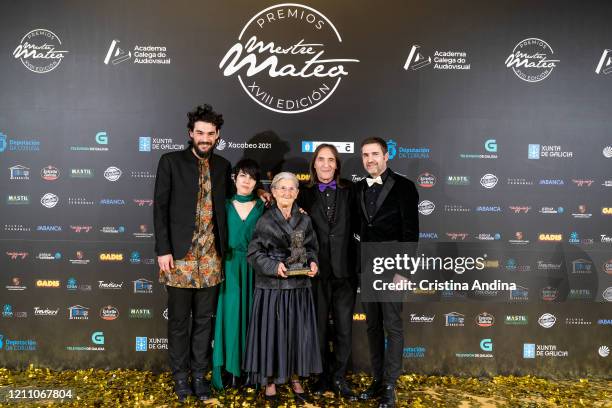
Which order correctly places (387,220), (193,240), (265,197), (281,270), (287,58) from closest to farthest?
(281,270)
(387,220)
(193,240)
(265,197)
(287,58)

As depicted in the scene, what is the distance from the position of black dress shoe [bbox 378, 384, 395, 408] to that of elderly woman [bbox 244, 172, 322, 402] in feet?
1.50

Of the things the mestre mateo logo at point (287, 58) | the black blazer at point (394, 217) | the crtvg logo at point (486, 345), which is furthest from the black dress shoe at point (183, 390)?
the crtvg logo at point (486, 345)

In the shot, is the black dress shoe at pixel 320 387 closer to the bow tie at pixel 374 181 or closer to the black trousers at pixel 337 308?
the black trousers at pixel 337 308

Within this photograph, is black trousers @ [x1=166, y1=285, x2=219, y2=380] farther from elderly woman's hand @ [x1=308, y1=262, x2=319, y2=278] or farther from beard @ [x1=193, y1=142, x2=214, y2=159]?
beard @ [x1=193, y1=142, x2=214, y2=159]

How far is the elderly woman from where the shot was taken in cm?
277

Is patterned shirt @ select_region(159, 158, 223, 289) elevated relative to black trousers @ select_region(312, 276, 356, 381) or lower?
elevated

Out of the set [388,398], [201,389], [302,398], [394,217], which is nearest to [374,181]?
[394,217]

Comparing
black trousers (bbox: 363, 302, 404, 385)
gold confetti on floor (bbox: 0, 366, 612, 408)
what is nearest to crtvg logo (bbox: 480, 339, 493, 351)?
gold confetti on floor (bbox: 0, 366, 612, 408)

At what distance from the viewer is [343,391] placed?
3.01 meters

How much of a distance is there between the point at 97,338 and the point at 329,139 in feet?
7.84

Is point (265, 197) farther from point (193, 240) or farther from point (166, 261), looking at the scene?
point (166, 261)

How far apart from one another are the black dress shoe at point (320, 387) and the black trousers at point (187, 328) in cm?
74

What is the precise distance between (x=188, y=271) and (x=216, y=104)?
4.43ft

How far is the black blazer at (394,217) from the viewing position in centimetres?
282
